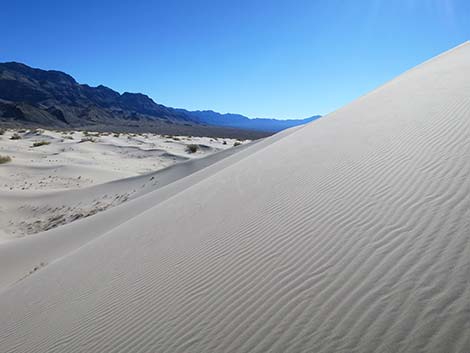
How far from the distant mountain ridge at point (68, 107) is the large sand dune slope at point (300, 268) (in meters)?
59.0

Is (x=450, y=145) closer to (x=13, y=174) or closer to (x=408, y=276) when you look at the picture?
(x=408, y=276)

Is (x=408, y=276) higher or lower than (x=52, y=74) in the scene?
lower

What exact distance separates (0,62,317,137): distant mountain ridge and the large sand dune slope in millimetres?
59040

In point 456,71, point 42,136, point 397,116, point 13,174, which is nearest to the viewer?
point 397,116

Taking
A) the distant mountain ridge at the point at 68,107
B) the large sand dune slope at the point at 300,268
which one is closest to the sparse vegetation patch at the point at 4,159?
the large sand dune slope at the point at 300,268

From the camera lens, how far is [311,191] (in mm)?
4480

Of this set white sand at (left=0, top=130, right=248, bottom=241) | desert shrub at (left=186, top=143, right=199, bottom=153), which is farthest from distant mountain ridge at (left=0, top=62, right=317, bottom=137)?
white sand at (left=0, top=130, right=248, bottom=241)

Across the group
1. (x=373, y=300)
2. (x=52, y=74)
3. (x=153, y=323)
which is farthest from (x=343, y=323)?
(x=52, y=74)

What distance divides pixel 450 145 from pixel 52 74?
17632cm

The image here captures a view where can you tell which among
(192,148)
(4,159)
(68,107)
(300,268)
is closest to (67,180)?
(4,159)

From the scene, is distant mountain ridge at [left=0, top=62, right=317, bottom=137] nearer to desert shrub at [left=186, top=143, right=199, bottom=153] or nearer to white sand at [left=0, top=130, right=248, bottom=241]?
desert shrub at [left=186, top=143, right=199, bottom=153]

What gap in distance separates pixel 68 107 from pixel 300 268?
120745 mm

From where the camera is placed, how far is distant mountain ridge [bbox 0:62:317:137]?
244ft

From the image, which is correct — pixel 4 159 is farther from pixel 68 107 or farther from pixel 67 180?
pixel 68 107
